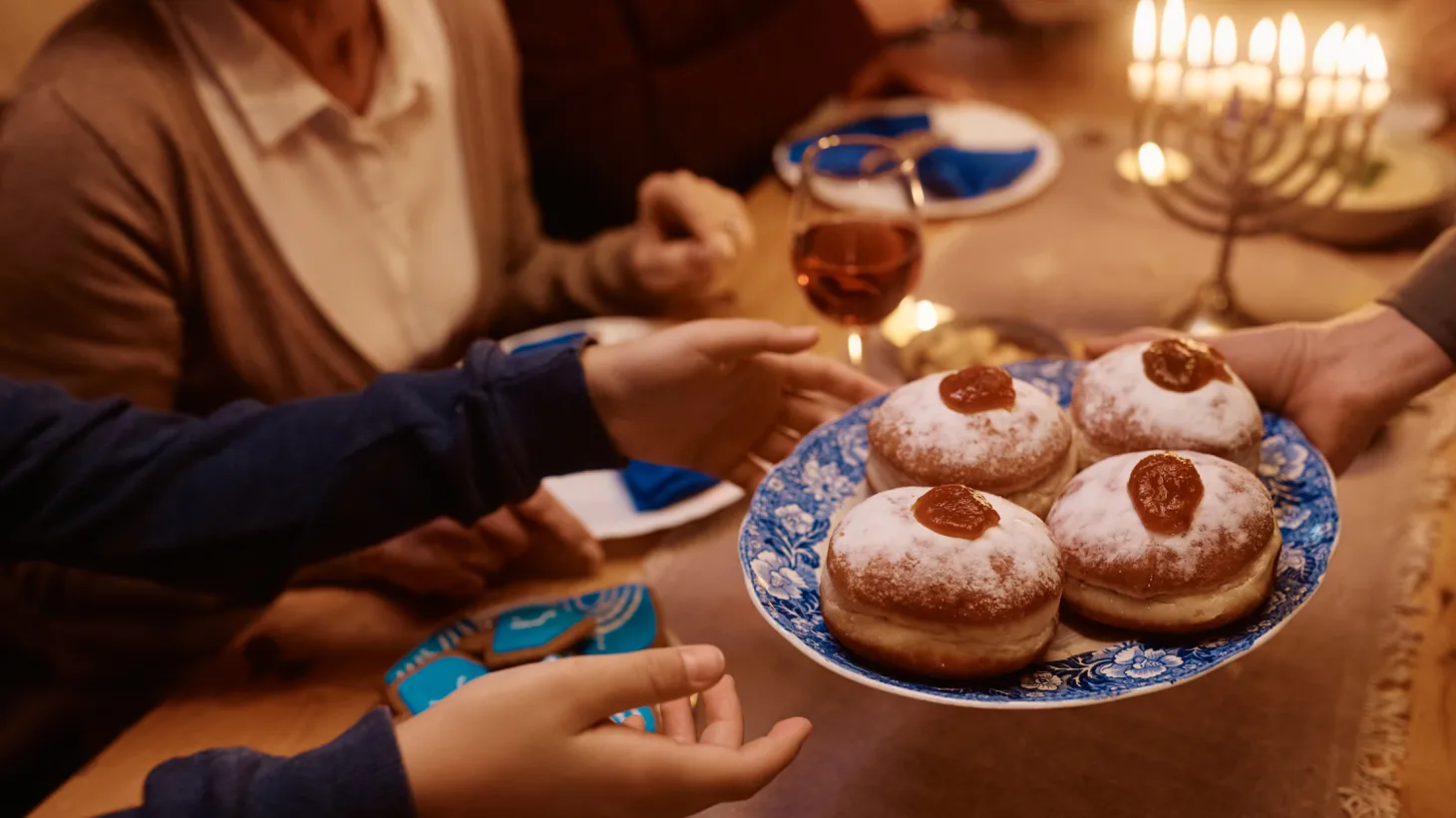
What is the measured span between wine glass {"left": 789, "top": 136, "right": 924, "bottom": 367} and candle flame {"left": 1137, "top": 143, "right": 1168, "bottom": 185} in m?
0.49

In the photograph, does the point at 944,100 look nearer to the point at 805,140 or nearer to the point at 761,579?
the point at 805,140

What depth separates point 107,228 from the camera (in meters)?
1.27

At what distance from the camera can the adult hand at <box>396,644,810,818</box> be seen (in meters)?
0.75

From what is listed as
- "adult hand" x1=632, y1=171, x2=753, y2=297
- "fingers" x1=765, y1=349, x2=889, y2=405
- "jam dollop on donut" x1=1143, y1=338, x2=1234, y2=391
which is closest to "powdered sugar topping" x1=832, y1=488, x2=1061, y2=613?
"jam dollop on donut" x1=1143, y1=338, x2=1234, y2=391

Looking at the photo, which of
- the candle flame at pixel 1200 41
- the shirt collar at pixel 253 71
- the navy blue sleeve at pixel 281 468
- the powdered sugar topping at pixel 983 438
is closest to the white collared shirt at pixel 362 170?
Result: the shirt collar at pixel 253 71

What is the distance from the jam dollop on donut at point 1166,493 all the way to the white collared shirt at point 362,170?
119 cm

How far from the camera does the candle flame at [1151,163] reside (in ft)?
5.30

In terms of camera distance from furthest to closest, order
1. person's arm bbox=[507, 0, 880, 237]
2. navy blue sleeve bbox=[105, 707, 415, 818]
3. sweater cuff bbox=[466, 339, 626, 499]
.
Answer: person's arm bbox=[507, 0, 880, 237]
sweater cuff bbox=[466, 339, 626, 499]
navy blue sleeve bbox=[105, 707, 415, 818]

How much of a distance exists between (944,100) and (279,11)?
1352 millimetres

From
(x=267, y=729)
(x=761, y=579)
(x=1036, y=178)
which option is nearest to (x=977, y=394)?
(x=761, y=579)

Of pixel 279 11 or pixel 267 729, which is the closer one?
pixel 267 729

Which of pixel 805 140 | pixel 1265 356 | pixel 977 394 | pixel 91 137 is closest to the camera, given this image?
pixel 977 394

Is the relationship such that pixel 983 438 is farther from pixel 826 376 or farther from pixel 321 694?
pixel 321 694

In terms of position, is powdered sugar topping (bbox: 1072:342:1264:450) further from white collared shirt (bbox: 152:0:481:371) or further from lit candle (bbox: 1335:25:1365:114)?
white collared shirt (bbox: 152:0:481:371)
